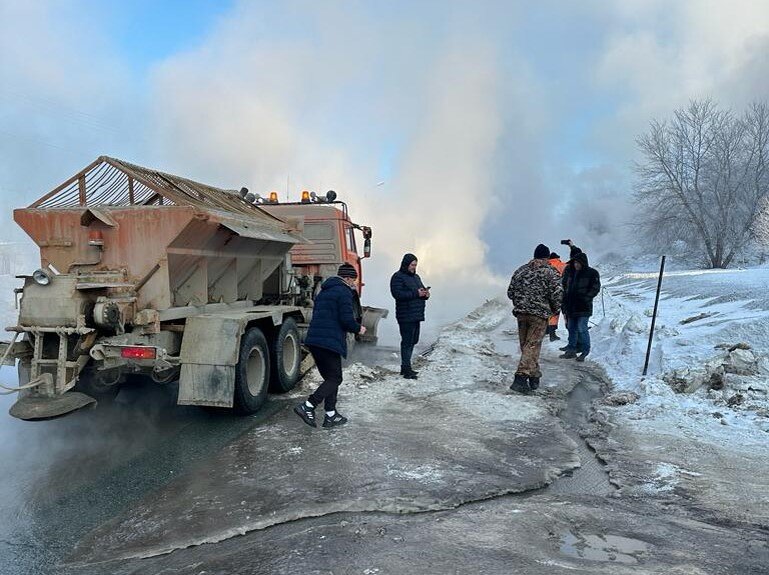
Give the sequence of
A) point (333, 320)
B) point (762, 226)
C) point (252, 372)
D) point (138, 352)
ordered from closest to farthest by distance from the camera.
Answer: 1. point (138, 352)
2. point (333, 320)
3. point (252, 372)
4. point (762, 226)

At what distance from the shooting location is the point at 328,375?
5.72 metres

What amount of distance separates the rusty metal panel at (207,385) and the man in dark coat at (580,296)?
5870mm

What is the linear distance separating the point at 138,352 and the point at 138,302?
2.24 ft

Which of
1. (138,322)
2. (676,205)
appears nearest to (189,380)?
(138,322)

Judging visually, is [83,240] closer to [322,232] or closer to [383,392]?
[383,392]

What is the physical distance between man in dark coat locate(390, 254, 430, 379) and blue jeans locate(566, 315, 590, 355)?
300 centimetres

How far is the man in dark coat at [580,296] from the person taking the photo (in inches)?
364

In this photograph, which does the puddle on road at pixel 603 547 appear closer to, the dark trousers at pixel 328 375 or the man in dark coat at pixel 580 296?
the dark trousers at pixel 328 375

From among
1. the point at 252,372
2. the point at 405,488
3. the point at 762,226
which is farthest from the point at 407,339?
the point at 762,226

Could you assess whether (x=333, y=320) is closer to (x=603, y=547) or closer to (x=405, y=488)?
(x=405, y=488)

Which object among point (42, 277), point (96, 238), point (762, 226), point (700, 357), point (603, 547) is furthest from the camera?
point (762, 226)

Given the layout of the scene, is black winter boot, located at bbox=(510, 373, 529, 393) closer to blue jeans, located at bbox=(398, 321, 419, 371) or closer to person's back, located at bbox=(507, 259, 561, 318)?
person's back, located at bbox=(507, 259, 561, 318)

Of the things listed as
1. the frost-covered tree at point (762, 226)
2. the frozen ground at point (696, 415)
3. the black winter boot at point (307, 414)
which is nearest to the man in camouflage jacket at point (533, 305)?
the frozen ground at point (696, 415)

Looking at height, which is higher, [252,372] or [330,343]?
[330,343]
